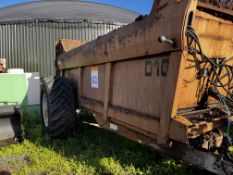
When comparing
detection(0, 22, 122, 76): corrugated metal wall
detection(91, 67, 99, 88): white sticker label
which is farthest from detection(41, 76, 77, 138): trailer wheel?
detection(0, 22, 122, 76): corrugated metal wall

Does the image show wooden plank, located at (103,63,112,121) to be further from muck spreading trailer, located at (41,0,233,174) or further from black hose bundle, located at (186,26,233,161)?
black hose bundle, located at (186,26,233,161)

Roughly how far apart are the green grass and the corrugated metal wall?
19.3ft

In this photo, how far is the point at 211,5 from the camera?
10.3 feet

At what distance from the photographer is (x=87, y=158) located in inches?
187

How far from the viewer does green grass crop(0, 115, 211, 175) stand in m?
4.22

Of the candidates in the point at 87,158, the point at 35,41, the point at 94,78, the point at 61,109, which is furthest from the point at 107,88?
the point at 35,41

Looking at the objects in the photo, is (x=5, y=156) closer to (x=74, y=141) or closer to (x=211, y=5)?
(x=74, y=141)

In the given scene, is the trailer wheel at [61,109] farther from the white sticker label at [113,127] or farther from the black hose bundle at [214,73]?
the black hose bundle at [214,73]

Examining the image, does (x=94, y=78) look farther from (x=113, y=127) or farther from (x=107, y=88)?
(x=113, y=127)

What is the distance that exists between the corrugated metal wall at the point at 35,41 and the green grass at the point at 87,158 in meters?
5.88

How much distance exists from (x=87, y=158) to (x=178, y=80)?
2.36 meters

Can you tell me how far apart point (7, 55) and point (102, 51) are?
8.19 metres

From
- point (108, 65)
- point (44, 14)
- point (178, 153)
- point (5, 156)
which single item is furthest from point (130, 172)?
point (44, 14)

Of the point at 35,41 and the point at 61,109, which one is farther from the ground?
the point at 35,41
